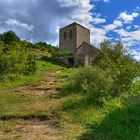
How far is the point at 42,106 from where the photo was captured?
13.5 meters

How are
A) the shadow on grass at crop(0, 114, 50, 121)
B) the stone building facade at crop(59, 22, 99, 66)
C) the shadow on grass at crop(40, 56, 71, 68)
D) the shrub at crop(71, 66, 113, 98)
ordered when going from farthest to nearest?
the stone building facade at crop(59, 22, 99, 66)
the shadow on grass at crop(40, 56, 71, 68)
the shrub at crop(71, 66, 113, 98)
the shadow on grass at crop(0, 114, 50, 121)

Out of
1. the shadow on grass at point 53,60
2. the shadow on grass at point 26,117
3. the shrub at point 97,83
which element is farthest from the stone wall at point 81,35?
the shadow on grass at point 26,117

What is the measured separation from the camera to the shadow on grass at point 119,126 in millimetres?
9023

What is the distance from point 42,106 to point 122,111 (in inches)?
144

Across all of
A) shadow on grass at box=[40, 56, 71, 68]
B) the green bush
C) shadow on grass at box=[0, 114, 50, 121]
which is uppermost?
shadow on grass at box=[40, 56, 71, 68]

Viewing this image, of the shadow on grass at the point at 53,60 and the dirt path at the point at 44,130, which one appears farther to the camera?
the shadow on grass at the point at 53,60

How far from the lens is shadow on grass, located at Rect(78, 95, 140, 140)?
9023mm

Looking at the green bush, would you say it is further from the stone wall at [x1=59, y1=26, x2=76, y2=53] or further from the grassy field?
the stone wall at [x1=59, y1=26, x2=76, y2=53]

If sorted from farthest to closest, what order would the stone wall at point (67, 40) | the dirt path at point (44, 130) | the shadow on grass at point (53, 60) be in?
the stone wall at point (67, 40) → the shadow on grass at point (53, 60) → the dirt path at point (44, 130)

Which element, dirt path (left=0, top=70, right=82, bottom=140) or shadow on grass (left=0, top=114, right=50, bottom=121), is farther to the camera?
shadow on grass (left=0, top=114, right=50, bottom=121)

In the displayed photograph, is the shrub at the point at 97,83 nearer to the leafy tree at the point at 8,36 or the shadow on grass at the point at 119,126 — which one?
the shadow on grass at the point at 119,126

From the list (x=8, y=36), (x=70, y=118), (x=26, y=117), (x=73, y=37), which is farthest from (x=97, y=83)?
(x=73, y=37)

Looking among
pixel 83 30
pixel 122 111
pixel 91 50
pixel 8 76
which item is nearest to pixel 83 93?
pixel 122 111

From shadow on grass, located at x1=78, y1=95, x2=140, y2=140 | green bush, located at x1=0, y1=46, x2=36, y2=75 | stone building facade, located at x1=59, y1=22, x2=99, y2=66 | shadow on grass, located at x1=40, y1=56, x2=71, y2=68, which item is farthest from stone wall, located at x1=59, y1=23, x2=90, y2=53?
shadow on grass, located at x1=78, y1=95, x2=140, y2=140
